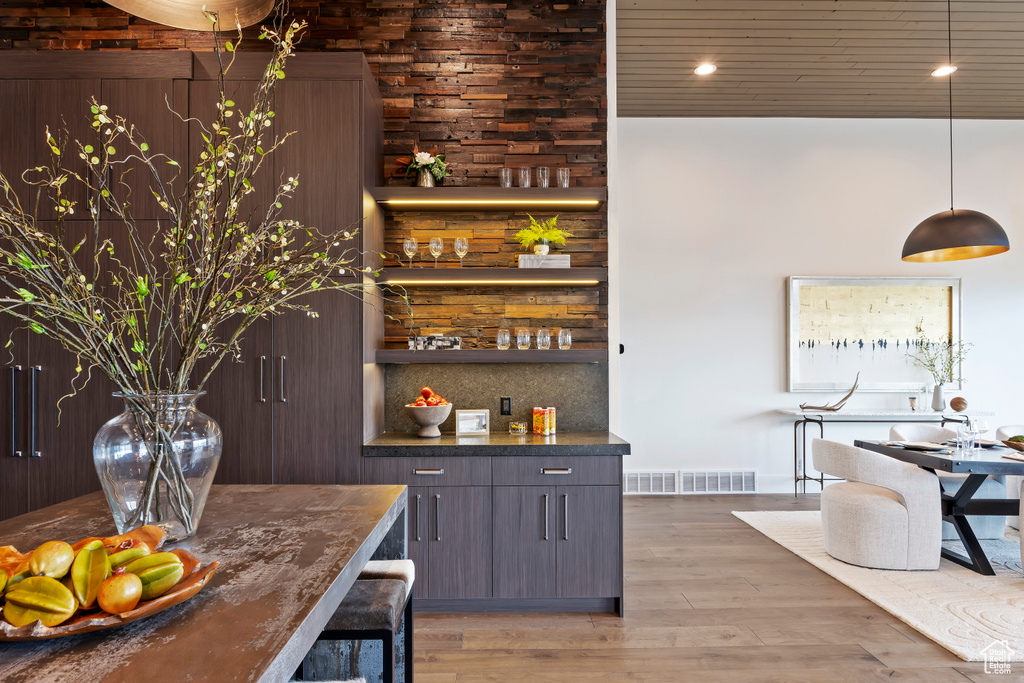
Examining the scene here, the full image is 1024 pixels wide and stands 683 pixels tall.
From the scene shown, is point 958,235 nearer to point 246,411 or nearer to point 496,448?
point 496,448

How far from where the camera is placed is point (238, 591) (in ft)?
3.71

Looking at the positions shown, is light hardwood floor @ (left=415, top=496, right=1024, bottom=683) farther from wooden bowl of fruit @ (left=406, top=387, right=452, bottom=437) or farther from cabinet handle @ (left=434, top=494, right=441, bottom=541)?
wooden bowl of fruit @ (left=406, top=387, right=452, bottom=437)

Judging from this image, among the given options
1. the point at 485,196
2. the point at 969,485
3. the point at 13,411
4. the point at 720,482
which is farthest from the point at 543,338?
the point at 720,482

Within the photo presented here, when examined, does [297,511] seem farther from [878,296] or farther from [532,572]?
[878,296]

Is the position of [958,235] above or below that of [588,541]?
above

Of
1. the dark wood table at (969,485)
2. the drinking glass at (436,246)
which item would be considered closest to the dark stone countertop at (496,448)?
the drinking glass at (436,246)

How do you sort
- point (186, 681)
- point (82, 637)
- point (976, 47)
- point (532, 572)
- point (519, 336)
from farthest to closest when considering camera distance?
point (976, 47) → point (519, 336) → point (532, 572) → point (82, 637) → point (186, 681)

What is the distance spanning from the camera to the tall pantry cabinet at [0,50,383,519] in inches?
117

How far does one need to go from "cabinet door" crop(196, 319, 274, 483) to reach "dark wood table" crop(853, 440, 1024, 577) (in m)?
3.63

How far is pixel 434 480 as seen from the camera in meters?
3.06

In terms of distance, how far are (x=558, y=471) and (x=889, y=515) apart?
2069 mm

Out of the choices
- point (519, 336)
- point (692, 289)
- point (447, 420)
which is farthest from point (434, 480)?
point (692, 289)

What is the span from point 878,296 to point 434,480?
483 cm

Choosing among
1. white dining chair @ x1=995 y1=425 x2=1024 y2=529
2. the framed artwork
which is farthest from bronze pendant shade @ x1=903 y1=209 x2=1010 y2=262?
the framed artwork
